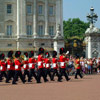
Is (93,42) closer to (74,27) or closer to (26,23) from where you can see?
(26,23)

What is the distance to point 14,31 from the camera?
45.1m

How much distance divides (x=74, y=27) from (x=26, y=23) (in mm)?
43887

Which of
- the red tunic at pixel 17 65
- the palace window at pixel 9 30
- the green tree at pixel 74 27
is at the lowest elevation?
the red tunic at pixel 17 65

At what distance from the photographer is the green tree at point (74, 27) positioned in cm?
8547

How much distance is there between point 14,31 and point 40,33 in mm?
3978

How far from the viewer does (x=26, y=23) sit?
44.7 metres

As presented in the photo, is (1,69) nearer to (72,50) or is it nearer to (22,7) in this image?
(72,50)

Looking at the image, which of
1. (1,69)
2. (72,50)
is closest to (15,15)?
(72,50)

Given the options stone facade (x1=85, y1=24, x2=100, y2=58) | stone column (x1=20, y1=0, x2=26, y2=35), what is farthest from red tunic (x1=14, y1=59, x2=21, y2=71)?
stone column (x1=20, y1=0, x2=26, y2=35)

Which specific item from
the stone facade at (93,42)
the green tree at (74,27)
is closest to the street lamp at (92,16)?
the stone facade at (93,42)

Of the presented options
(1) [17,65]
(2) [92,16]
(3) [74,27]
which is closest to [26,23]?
(2) [92,16]

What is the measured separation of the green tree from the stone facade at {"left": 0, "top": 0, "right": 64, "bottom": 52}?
126ft

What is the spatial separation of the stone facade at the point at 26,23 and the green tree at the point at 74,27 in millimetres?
38310

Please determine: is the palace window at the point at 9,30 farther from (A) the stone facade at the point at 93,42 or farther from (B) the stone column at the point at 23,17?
(A) the stone facade at the point at 93,42
